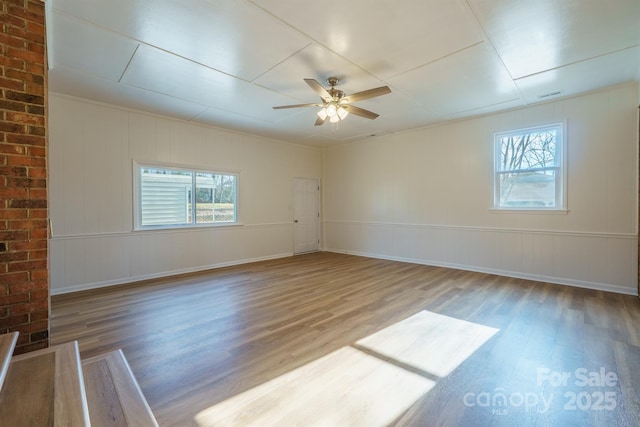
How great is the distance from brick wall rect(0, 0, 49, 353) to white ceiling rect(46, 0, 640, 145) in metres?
0.67

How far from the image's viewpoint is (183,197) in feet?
16.9

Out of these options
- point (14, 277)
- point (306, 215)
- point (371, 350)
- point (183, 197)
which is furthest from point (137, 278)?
point (371, 350)

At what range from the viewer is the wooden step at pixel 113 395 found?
1.29 metres

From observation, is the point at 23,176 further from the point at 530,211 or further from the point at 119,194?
the point at 530,211

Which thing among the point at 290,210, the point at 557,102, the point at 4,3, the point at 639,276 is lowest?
the point at 639,276

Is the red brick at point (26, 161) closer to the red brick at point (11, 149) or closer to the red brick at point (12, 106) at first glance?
the red brick at point (11, 149)

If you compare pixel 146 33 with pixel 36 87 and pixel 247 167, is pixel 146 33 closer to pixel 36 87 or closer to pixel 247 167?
pixel 36 87

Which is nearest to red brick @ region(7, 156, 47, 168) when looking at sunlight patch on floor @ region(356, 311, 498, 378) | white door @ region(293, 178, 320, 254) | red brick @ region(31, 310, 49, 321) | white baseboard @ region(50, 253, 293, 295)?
red brick @ region(31, 310, 49, 321)

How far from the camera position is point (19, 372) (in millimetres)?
1470

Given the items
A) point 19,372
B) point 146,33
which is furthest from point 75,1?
point 19,372

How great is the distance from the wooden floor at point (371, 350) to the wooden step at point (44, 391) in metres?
0.54

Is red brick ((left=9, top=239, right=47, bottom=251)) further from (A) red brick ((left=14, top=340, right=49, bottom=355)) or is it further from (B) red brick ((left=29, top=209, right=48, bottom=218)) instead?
(A) red brick ((left=14, top=340, right=49, bottom=355))

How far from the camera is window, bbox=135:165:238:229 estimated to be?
4.72 metres

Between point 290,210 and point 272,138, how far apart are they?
70.8 inches
